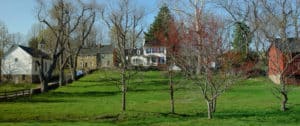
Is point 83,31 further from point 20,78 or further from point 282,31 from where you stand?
point 282,31

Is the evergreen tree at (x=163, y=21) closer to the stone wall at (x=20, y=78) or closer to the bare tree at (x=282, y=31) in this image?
the bare tree at (x=282, y=31)

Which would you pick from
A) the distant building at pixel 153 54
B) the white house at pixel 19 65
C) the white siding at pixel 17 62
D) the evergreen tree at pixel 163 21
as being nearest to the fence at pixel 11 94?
the distant building at pixel 153 54

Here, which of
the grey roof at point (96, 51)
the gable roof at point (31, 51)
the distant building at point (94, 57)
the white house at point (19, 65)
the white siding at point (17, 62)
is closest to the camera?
the white house at point (19, 65)

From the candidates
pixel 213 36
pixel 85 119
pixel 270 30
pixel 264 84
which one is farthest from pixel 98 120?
pixel 264 84

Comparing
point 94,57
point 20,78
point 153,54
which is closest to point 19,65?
point 20,78

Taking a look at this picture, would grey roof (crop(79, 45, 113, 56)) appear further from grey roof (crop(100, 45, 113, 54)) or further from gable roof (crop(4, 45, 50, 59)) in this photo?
gable roof (crop(4, 45, 50, 59))

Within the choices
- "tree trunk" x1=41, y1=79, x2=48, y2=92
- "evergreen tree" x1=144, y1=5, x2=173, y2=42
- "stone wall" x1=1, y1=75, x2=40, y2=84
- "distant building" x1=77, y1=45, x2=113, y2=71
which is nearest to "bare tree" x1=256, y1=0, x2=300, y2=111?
"evergreen tree" x1=144, y1=5, x2=173, y2=42

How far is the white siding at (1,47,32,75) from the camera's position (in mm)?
81625

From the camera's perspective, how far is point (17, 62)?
82.2 metres

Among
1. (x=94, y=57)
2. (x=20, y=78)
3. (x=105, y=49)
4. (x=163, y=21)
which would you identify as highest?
(x=105, y=49)

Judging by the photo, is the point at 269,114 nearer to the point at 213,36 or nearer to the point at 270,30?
the point at 213,36

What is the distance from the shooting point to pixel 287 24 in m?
32.6

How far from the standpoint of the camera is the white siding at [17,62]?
81.6m

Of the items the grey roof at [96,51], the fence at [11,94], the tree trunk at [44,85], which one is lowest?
the fence at [11,94]
